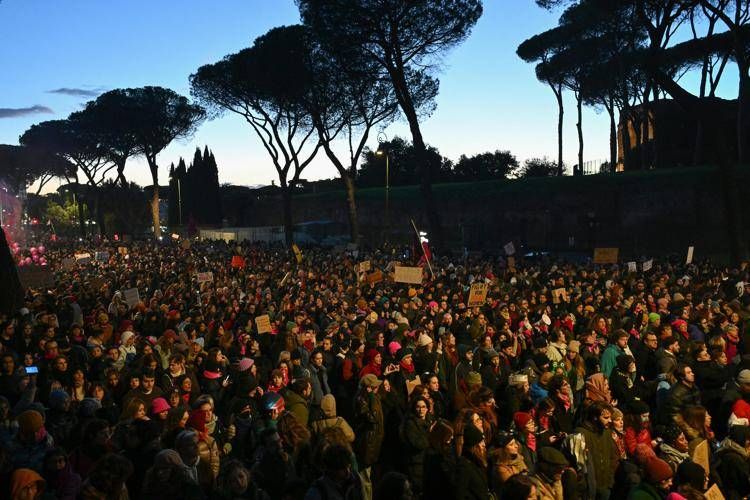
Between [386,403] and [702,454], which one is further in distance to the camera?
[386,403]

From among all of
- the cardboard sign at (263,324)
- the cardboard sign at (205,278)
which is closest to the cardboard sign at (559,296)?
the cardboard sign at (263,324)

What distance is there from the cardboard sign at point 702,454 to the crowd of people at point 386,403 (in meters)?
0.02

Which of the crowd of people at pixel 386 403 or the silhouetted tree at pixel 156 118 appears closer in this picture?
the crowd of people at pixel 386 403

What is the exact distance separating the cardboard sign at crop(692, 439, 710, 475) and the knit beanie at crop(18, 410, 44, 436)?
417 cm

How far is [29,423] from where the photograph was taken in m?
4.53

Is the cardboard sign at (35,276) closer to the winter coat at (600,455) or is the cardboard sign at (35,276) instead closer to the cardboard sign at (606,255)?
the cardboard sign at (606,255)

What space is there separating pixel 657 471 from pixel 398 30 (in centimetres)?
2429

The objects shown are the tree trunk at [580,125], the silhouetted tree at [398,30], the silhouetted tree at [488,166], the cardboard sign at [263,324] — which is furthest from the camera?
the silhouetted tree at [488,166]

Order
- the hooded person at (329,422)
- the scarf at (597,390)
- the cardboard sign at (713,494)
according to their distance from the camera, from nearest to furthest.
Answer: the cardboard sign at (713,494) → the hooded person at (329,422) → the scarf at (597,390)

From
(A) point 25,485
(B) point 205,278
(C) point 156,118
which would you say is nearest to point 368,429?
(A) point 25,485

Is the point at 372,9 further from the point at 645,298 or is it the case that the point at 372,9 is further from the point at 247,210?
the point at 247,210

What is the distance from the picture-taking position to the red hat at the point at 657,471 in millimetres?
3814

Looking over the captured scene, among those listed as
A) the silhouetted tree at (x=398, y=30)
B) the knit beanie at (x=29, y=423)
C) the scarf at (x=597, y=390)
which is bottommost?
the scarf at (x=597, y=390)

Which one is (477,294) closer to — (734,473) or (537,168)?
(734,473)
